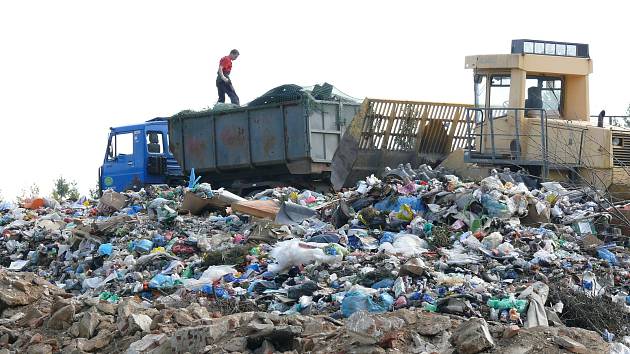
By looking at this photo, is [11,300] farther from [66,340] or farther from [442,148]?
[442,148]

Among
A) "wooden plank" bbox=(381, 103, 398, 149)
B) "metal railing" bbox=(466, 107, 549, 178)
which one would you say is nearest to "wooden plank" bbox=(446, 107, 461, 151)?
"wooden plank" bbox=(381, 103, 398, 149)

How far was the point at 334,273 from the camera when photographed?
10.2 meters

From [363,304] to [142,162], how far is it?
11.3m

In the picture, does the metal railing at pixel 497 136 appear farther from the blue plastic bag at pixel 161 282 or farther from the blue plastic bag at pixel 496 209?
the blue plastic bag at pixel 161 282

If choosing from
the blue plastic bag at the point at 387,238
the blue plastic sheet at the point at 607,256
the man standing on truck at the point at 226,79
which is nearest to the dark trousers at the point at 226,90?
the man standing on truck at the point at 226,79

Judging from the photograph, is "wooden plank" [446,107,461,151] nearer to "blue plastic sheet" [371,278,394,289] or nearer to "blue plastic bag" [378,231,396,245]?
"blue plastic bag" [378,231,396,245]

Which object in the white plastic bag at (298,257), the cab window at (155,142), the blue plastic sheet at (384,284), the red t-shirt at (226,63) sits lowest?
the blue plastic sheet at (384,284)

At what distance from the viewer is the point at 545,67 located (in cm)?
1446

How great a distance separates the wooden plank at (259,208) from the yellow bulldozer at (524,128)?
2511 mm

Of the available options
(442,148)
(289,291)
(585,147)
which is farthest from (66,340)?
(442,148)

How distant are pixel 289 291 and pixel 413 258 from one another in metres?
1.14

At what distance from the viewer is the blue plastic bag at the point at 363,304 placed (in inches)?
356

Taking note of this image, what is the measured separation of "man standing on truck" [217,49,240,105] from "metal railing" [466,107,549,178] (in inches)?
204

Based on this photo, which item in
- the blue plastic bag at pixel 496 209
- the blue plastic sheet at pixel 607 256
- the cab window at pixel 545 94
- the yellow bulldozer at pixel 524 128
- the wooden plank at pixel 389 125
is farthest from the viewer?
the wooden plank at pixel 389 125
